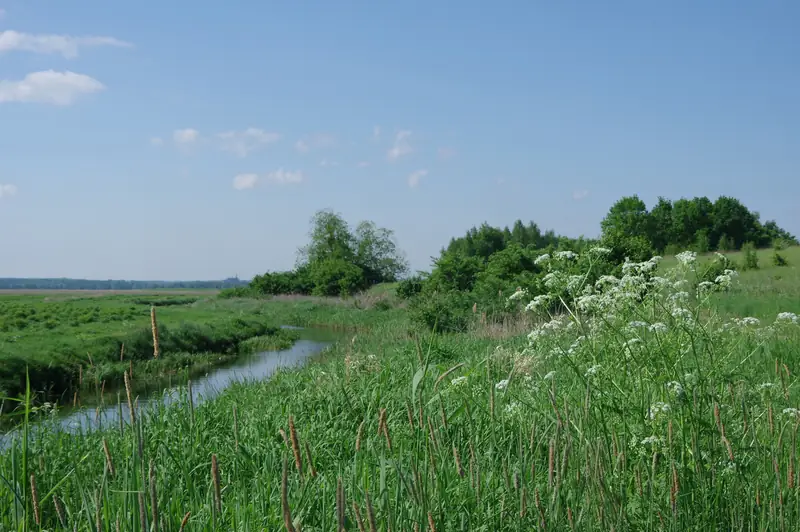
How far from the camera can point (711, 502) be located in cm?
283

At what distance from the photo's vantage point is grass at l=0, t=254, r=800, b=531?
6.41 feet

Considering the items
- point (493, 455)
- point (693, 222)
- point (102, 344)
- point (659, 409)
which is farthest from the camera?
point (693, 222)

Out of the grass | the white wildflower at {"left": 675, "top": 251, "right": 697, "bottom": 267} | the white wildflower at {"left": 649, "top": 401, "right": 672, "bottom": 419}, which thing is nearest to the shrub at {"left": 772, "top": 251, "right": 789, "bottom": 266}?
the grass

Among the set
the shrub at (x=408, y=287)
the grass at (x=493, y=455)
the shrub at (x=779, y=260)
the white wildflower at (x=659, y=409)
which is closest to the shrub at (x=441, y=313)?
the grass at (x=493, y=455)

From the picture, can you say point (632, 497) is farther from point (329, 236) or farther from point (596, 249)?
point (329, 236)

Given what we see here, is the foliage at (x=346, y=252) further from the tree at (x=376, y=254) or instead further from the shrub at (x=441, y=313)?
the shrub at (x=441, y=313)

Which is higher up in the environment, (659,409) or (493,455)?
(659,409)

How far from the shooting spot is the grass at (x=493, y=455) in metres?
1.95

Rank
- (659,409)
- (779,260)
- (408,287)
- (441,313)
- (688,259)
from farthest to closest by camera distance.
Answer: (408,287) → (779,260) → (441,313) → (688,259) → (659,409)

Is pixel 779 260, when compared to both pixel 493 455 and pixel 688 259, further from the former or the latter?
pixel 493 455

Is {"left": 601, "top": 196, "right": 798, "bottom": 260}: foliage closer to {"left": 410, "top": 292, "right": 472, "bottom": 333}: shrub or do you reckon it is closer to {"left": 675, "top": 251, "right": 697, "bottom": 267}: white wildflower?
{"left": 410, "top": 292, "right": 472, "bottom": 333}: shrub

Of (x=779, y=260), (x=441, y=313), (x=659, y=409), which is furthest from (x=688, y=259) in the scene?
(x=779, y=260)

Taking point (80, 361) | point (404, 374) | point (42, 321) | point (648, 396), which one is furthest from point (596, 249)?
point (42, 321)

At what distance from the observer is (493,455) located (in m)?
3.72
